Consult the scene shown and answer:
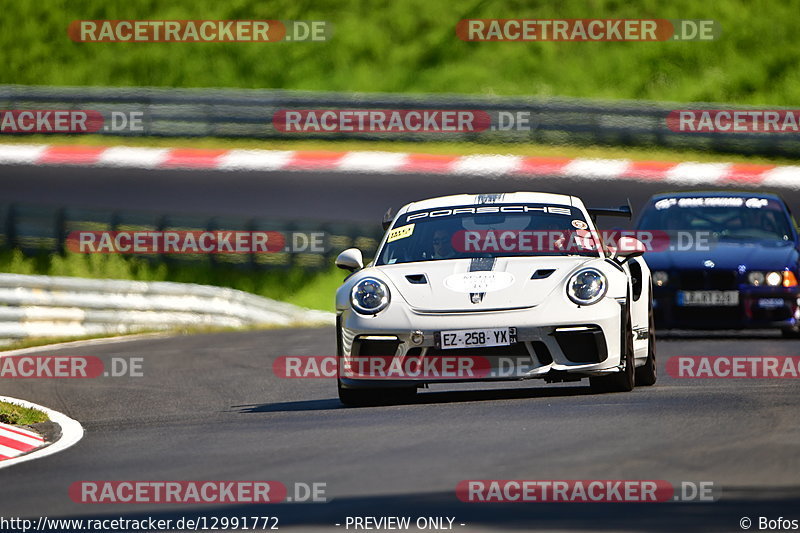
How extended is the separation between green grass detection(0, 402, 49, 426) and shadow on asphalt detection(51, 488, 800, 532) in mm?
3586

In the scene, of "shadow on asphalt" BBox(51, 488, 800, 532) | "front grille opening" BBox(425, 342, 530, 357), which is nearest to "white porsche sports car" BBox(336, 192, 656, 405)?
"front grille opening" BBox(425, 342, 530, 357)

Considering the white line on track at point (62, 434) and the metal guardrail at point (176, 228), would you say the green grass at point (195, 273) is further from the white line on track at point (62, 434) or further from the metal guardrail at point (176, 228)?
the white line on track at point (62, 434)

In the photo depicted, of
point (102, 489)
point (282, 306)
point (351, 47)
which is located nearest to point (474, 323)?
point (102, 489)

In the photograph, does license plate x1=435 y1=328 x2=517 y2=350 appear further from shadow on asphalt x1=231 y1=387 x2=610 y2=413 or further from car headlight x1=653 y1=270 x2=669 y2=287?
car headlight x1=653 y1=270 x2=669 y2=287

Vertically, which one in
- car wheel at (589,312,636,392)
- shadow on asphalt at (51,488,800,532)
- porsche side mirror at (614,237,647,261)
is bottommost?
shadow on asphalt at (51,488,800,532)

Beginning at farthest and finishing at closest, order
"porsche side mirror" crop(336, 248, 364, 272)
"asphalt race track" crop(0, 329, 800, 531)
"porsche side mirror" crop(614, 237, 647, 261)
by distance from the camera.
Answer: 1. "porsche side mirror" crop(614, 237, 647, 261)
2. "porsche side mirror" crop(336, 248, 364, 272)
3. "asphalt race track" crop(0, 329, 800, 531)

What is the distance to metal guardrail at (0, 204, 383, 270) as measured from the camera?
20.1 meters

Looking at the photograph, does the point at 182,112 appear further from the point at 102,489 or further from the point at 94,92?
the point at 102,489

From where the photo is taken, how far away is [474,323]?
921 centimetres

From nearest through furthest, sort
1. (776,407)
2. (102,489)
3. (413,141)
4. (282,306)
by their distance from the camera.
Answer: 1. (102,489)
2. (776,407)
3. (282,306)
4. (413,141)

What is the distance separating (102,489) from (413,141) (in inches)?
577

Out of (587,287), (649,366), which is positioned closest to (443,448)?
(587,287)

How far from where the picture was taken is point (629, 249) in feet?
33.7

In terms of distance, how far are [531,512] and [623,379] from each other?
12.8ft
